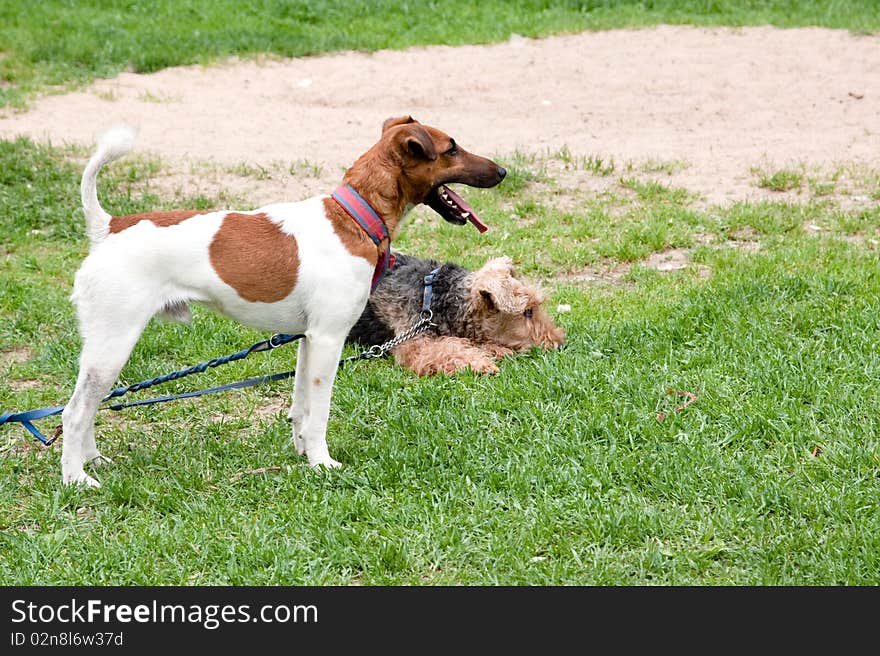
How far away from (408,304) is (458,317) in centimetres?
33

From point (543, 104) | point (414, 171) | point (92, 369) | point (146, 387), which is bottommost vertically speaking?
point (146, 387)

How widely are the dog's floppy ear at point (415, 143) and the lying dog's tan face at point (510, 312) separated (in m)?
1.72

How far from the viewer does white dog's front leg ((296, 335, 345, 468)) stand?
4.61 m

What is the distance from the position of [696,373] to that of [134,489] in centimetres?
292

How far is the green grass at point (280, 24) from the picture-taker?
41.8 feet

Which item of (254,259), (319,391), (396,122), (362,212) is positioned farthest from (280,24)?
(319,391)

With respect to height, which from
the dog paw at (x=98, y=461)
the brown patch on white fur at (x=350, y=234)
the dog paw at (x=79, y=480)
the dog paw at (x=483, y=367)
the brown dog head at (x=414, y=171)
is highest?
the brown dog head at (x=414, y=171)

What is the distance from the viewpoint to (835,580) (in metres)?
3.75

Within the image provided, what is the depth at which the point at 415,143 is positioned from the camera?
15.0 feet

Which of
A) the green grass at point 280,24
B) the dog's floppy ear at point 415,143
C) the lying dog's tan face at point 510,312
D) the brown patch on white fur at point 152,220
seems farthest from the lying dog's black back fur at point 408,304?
the green grass at point 280,24

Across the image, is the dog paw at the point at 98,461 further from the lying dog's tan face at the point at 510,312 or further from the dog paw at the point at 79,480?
the lying dog's tan face at the point at 510,312

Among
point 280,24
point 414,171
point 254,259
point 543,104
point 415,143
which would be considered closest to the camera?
point 254,259

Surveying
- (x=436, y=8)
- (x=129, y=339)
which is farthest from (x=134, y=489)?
(x=436, y=8)

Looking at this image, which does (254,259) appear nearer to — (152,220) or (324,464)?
(152,220)
